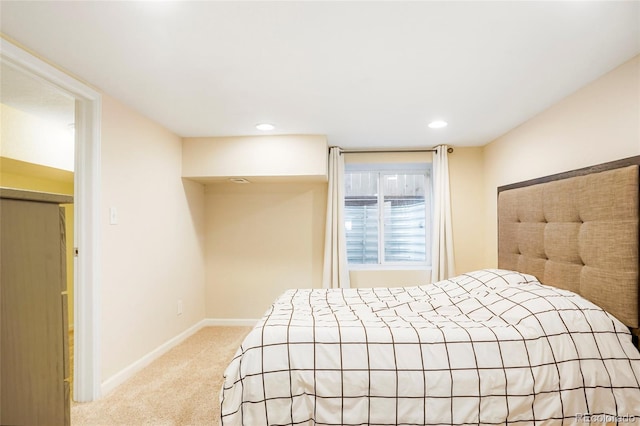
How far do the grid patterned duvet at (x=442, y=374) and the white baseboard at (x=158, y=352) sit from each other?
1.31 metres

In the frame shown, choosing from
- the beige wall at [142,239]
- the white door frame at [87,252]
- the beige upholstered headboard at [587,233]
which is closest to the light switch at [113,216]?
the beige wall at [142,239]

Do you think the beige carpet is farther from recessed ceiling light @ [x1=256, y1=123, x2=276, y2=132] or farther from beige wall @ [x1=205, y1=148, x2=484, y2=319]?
recessed ceiling light @ [x1=256, y1=123, x2=276, y2=132]

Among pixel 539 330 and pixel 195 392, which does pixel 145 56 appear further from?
pixel 539 330

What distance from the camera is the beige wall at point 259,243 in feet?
12.7

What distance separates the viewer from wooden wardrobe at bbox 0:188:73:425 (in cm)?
62

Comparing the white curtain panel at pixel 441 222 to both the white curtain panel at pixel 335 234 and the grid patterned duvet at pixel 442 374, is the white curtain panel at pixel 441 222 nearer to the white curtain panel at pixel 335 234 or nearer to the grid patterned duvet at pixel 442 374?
the white curtain panel at pixel 335 234

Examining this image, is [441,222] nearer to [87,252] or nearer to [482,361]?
[482,361]

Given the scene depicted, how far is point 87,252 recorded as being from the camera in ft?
7.09

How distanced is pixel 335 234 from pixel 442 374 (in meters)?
2.28

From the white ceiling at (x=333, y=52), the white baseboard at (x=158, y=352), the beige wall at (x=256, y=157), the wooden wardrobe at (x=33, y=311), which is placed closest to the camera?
the wooden wardrobe at (x=33, y=311)

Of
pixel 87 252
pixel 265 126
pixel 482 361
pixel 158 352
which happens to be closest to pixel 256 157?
pixel 265 126

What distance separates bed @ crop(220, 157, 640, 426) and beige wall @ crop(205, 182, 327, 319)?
2.04 metres

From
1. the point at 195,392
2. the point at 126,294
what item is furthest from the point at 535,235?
the point at 126,294

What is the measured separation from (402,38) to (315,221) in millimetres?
2529
